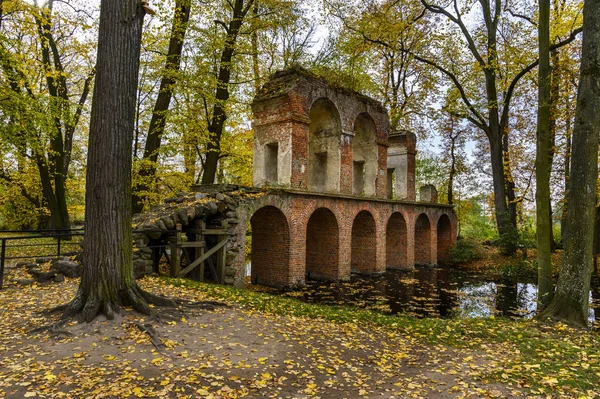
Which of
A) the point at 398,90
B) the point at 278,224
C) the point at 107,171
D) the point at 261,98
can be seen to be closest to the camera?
the point at 107,171

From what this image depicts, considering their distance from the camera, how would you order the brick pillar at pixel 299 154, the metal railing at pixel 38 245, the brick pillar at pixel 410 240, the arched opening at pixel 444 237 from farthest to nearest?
the arched opening at pixel 444 237, the brick pillar at pixel 410 240, the brick pillar at pixel 299 154, the metal railing at pixel 38 245

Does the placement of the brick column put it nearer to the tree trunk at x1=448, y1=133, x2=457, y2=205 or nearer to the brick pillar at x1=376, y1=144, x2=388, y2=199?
the brick pillar at x1=376, y1=144, x2=388, y2=199

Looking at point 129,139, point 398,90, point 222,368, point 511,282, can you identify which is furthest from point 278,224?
point 398,90

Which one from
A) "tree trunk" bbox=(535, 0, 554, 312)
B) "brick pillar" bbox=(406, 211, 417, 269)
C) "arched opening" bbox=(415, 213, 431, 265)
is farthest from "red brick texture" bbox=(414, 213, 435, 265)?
"tree trunk" bbox=(535, 0, 554, 312)

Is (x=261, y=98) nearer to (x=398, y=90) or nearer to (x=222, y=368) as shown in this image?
(x=222, y=368)

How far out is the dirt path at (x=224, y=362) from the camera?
162 inches

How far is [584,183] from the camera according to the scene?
282 inches

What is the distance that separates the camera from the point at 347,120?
56.0 feet

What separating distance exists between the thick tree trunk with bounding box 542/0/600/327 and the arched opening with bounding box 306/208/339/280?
29.5 feet

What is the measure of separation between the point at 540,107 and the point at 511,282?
10357mm

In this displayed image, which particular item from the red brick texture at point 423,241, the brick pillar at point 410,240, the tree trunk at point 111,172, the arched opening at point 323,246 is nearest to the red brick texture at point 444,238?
the red brick texture at point 423,241

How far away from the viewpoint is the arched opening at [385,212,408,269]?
19.5 metres

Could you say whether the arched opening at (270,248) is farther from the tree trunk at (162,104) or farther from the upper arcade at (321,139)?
the tree trunk at (162,104)

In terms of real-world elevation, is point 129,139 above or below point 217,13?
below
